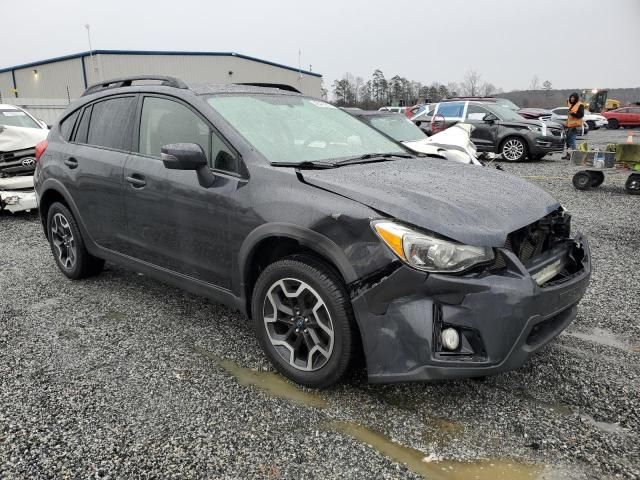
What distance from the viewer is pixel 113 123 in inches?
158

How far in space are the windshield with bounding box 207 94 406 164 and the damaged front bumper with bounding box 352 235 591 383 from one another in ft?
3.73

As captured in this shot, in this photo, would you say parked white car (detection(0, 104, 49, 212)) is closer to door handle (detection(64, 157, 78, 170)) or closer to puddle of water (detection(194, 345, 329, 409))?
door handle (detection(64, 157, 78, 170))

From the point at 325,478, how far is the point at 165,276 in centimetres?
199

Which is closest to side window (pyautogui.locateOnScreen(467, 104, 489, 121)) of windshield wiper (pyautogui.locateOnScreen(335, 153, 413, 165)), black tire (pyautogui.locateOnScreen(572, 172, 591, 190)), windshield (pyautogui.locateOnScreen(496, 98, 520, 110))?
windshield (pyautogui.locateOnScreen(496, 98, 520, 110))

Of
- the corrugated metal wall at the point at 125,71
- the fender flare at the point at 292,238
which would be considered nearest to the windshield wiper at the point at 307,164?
the fender flare at the point at 292,238

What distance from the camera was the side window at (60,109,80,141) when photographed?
4480 millimetres

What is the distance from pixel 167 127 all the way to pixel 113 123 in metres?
0.75

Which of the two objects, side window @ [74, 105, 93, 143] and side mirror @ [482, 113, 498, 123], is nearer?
side window @ [74, 105, 93, 143]

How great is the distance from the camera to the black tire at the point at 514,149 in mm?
14062

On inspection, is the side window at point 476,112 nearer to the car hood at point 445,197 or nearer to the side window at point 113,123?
the car hood at point 445,197

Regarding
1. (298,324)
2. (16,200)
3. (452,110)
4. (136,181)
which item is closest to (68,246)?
(136,181)

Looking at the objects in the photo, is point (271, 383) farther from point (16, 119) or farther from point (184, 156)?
point (16, 119)

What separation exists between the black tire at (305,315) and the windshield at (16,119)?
751 centimetres

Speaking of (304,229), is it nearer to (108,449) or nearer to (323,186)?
(323,186)
